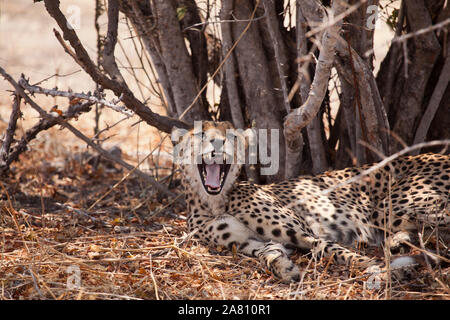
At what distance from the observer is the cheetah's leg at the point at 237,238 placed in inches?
138

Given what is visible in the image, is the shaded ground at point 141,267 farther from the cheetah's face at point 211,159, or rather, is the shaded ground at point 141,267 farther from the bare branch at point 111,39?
the bare branch at point 111,39

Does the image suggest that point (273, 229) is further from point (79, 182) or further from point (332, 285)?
point (79, 182)

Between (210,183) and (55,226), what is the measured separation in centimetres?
129

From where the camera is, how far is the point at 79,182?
18.9 ft

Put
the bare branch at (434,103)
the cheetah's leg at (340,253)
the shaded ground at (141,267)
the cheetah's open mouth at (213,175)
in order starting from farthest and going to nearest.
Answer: the bare branch at (434,103) < the cheetah's open mouth at (213,175) < the cheetah's leg at (340,253) < the shaded ground at (141,267)

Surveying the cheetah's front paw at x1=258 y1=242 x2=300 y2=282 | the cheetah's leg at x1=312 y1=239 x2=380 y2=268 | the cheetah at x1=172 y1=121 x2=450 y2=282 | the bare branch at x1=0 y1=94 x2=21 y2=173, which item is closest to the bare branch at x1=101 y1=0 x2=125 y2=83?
the cheetah at x1=172 y1=121 x2=450 y2=282

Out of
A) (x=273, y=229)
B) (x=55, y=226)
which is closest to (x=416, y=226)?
(x=273, y=229)

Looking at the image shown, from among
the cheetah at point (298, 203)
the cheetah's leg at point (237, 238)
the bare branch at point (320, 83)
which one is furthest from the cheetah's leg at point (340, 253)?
the bare branch at point (320, 83)

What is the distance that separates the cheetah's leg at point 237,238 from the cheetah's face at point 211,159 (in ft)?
0.72

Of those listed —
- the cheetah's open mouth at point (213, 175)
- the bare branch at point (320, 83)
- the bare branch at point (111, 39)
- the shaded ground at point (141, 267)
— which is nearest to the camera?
the bare branch at point (320, 83)

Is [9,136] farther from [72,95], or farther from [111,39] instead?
[111,39]

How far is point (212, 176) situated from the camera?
396 cm

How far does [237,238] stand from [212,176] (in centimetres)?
49

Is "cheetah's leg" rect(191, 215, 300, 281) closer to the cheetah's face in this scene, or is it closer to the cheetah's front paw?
the cheetah's front paw
